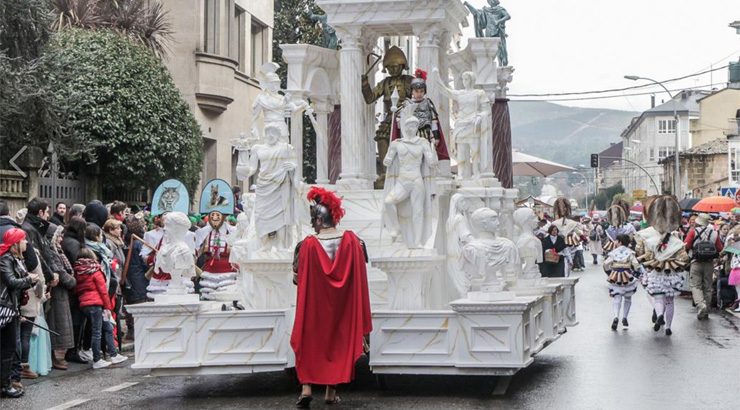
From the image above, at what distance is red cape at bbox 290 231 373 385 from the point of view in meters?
11.6

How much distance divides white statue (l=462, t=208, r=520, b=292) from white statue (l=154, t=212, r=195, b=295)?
280cm

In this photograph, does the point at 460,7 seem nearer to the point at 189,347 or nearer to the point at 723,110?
the point at 189,347

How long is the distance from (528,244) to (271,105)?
414 centimetres

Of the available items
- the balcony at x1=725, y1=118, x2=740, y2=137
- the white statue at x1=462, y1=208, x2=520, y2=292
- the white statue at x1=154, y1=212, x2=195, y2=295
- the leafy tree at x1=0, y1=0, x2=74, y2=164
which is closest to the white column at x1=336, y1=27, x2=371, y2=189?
the white statue at x1=462, y1=208, x2=520, y2=292

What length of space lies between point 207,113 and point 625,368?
24.3 meters

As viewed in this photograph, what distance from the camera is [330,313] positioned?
38.5ft

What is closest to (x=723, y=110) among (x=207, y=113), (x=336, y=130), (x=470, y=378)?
(x=207, y=113)

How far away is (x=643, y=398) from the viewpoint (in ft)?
38.6

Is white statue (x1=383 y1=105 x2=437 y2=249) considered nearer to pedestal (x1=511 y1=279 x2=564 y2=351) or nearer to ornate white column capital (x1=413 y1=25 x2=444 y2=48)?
pedestal (x1=511 y1=279 x2=564 y2=351)

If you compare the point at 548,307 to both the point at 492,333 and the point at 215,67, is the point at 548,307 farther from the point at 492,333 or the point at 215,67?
the point at 215,67

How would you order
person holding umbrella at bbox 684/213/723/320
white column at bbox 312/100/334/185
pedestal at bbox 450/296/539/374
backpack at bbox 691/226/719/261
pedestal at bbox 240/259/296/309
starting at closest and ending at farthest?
pedestal at bbox 450/296/539/374
pedestal at bbox 240/259/296/309
white column at bbox 312/100/334/185
person holding umbrella at bbox 684/213/723/320
backpack at bbox 691/226/719/261

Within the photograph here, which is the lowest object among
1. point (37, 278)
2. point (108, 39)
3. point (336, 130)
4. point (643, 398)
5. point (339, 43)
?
point (643, 398)

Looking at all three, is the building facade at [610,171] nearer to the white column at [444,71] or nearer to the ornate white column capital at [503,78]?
the ornate white column capital at [503,78]

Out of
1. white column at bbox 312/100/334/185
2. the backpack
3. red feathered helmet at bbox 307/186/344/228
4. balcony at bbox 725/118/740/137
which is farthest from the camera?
balcony at bbox 725/118/740/137
